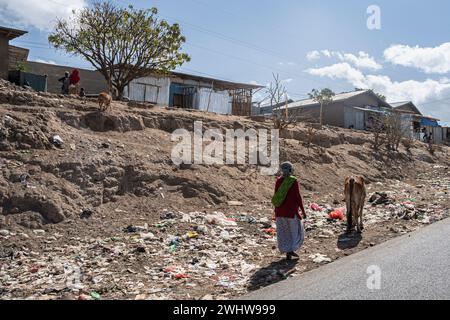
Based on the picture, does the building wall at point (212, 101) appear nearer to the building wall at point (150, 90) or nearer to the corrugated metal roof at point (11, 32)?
the building wall at point (150, 90)

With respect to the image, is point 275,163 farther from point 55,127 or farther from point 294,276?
point 294,276

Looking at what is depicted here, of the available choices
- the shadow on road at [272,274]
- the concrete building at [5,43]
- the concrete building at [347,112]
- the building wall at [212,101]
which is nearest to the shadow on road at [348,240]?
the shadow on road at [272,274]

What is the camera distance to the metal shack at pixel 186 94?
2246 cm

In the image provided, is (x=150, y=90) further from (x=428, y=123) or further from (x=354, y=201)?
(x=428, y=123)

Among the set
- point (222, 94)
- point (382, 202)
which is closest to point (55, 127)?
point (382, 202)

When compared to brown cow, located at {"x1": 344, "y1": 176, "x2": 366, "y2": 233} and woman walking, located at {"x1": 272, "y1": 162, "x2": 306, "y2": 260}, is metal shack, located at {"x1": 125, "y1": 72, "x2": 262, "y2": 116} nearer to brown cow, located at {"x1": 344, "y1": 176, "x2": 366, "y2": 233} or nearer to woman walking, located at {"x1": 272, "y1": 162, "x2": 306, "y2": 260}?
brown cow, located at {"x1": 344, "y1": 176, "x2": 366, "y2": 233}

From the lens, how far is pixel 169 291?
5129 millimetres

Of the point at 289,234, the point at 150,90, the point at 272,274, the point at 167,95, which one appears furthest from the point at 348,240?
the point at 167,95

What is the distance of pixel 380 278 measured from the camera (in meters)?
4.99

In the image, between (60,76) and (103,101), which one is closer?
(103,101)

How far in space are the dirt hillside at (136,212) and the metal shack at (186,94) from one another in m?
8.49

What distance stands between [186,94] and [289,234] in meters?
19.2

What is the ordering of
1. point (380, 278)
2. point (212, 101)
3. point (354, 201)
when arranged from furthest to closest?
point (212, 101) < point (354, 201) < point (380, 278)

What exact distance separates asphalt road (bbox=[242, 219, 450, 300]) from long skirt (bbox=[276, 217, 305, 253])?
599 mm
